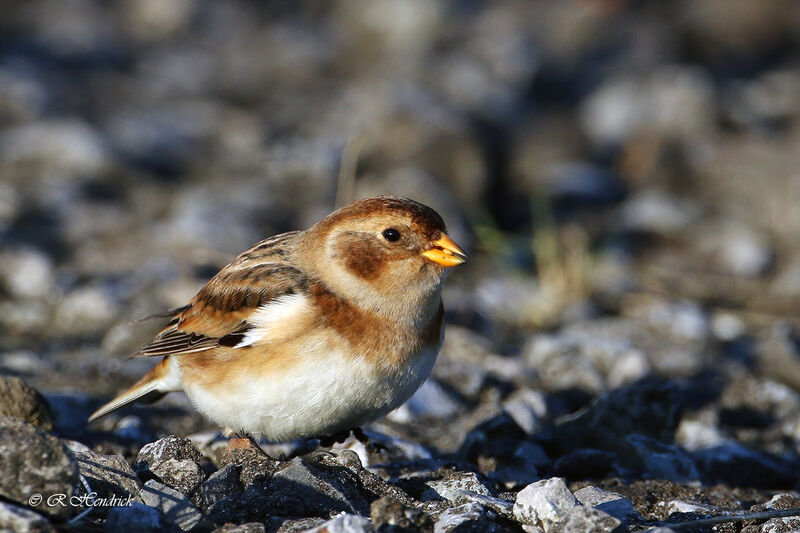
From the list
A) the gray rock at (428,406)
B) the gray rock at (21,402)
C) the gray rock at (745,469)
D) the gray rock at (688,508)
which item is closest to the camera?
the gray rock at (688,508)

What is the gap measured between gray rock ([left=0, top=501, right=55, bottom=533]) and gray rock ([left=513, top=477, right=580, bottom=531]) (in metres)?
1.51

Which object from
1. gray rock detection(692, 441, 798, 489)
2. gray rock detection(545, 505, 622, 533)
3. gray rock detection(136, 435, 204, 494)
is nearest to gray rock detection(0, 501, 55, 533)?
gray rock detection(136, 435, 204, 494)

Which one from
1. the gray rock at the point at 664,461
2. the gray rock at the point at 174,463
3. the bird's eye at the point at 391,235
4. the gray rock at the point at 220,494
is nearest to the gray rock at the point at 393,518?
the gray rock at the point at 220,494

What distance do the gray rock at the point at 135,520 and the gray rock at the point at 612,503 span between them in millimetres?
1502

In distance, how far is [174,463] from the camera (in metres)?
3.62

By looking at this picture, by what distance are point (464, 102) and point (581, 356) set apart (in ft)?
15.0

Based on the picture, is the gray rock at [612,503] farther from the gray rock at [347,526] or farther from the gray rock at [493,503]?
the gray rock at [347,526]

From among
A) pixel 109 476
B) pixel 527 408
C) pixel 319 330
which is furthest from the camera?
pixel 527 408

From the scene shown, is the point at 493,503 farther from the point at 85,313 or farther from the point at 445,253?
the point at 85,313

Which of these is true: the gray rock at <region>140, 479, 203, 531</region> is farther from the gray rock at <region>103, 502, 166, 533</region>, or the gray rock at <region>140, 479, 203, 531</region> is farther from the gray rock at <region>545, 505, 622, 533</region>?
the gray rock at <region>545, 505, 622, 533</region>

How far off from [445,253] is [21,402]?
6.26 ft

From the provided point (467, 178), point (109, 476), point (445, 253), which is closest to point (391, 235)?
point (445, 253)

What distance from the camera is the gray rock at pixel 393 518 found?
3.02 m

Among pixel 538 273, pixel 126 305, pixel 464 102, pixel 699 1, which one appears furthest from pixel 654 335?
pixel 699 1
